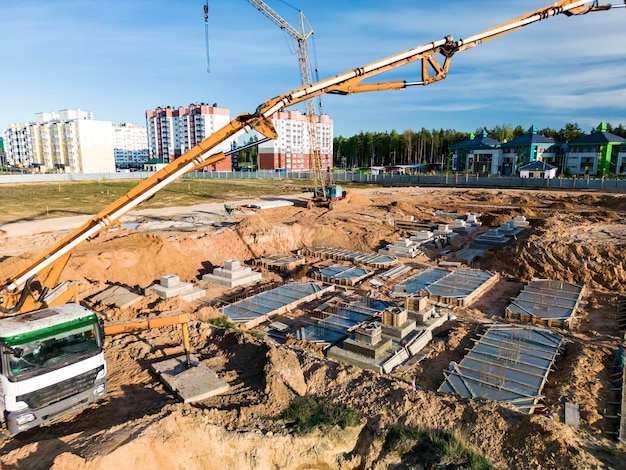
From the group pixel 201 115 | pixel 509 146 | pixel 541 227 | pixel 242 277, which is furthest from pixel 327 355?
pixel 201 115

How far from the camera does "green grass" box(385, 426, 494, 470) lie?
6699 millimetres

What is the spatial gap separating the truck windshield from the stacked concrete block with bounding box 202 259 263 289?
1089cm

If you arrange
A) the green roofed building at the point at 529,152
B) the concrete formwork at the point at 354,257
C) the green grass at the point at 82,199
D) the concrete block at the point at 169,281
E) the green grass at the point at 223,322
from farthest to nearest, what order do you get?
the green roofed building at the point at 529,152 < the green grass at the point at 82,199 < the concrete formwork at the point at 354,257 < the concrete block at the point at 169,281 < the green grass at the point at 223,322

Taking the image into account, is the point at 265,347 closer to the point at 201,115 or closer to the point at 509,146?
the point at 509,146

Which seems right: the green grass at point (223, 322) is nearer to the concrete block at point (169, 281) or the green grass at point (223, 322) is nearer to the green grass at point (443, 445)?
the concrete block at point (169, 281)

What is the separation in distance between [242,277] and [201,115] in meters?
97.9

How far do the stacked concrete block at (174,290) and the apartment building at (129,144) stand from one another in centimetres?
15425

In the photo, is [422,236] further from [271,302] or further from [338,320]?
[338,320]

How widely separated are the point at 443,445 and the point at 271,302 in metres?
10.1

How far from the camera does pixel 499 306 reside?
16438 mm

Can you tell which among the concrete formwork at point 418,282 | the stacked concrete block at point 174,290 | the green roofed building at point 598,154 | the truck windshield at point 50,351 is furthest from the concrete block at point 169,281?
the green roofed building at point 598,154

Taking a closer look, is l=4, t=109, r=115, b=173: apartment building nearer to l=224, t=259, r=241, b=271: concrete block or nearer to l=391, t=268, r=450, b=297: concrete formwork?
l=224, t=259, r=241, b=271: concrete block

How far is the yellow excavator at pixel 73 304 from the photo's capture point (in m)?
6.84

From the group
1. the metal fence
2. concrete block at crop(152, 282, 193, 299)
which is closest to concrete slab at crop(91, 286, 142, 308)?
concrete block at crop(152, 282, 193, 299)
